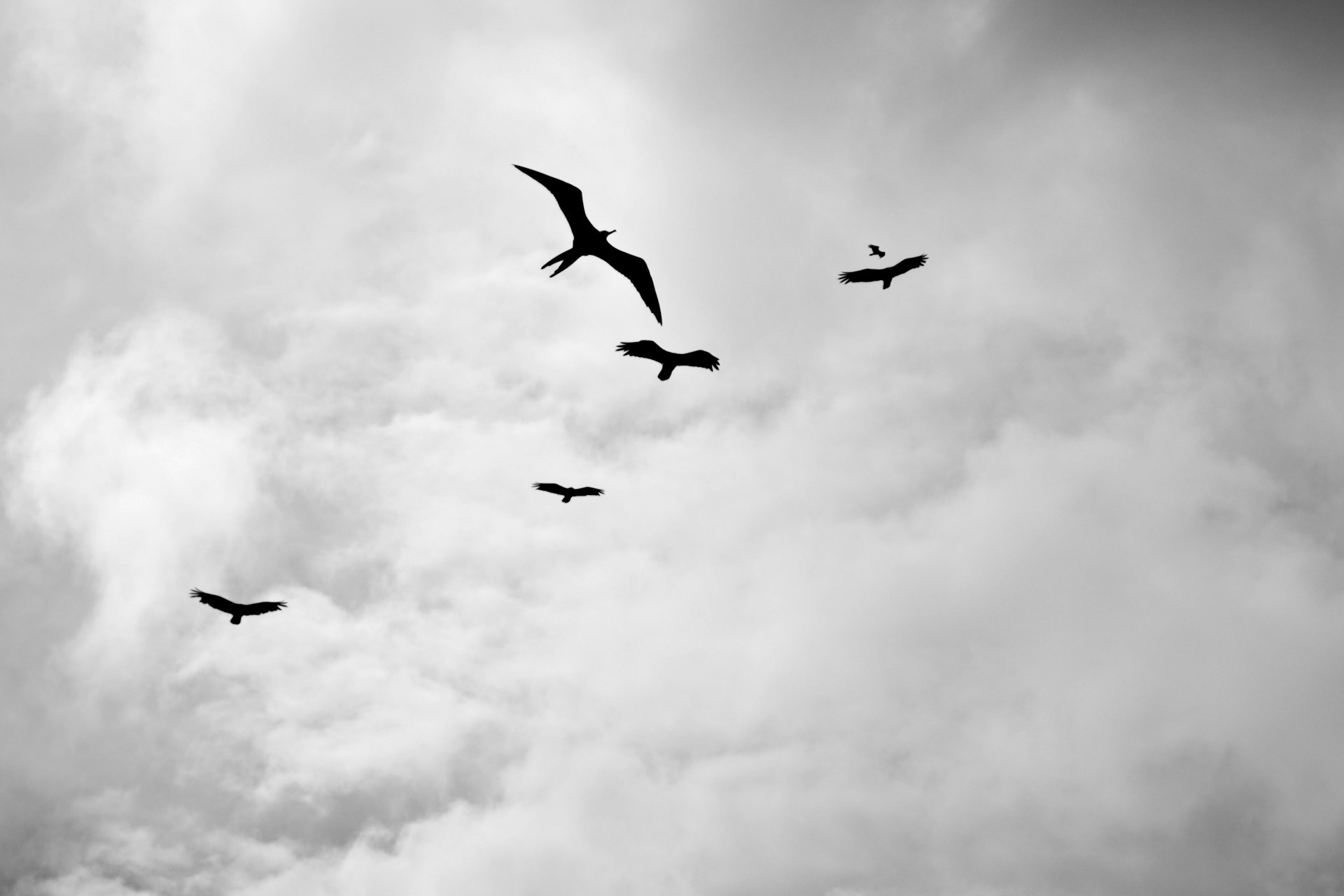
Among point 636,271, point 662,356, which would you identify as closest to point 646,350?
point 662,356

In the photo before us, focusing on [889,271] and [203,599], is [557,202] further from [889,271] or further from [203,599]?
[203,599]

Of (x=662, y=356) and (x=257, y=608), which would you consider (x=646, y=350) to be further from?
(x=257, y=608)

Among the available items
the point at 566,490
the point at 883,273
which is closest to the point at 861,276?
the point at 883,273

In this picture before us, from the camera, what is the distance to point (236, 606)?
4119cm

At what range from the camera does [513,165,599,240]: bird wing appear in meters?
32.2

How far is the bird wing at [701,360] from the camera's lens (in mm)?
26797

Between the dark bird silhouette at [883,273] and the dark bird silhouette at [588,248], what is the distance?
5.75 meters

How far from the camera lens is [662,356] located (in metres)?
27.8

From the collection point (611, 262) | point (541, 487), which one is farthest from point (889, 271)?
point (541, 487)

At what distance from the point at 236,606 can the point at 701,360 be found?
2334cm

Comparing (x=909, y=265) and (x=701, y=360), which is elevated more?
(x=909, y=265)

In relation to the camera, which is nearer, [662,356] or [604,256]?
[662,356]

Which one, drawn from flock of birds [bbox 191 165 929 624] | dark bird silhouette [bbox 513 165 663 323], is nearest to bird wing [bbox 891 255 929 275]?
flock of birds [bbox 191 165 929 624]

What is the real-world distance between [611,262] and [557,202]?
2.40 meters
